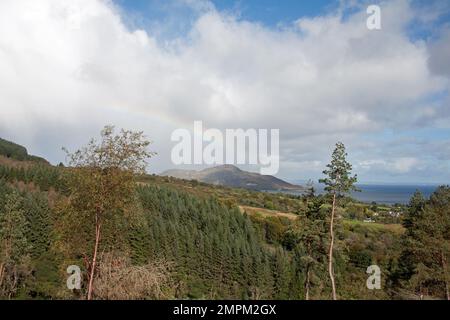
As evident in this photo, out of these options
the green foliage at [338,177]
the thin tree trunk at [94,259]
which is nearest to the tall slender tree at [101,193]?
the thin tree trunk at [94,259]

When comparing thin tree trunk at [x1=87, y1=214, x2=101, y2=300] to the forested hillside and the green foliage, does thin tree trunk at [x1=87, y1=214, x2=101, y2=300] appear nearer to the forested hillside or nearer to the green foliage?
the forested hillside

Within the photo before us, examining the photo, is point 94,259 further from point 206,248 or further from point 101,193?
point 206,248

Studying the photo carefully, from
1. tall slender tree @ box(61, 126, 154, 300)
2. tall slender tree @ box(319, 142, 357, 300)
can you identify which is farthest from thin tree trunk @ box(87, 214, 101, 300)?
tall slender tree @ box(319, 142, 357, 300)

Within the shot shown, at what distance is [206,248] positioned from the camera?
7738 centimetres

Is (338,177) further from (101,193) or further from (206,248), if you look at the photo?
(206,248)

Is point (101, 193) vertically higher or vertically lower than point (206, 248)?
higher

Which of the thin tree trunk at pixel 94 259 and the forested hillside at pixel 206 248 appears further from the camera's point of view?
the forested hillside at pixel 206 248

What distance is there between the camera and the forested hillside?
50.0 ft

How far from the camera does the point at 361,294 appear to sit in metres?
21.5

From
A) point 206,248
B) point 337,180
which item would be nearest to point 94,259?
point 337,180

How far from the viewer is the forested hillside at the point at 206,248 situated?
15234 mm

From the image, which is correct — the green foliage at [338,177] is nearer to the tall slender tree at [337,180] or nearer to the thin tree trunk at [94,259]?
the tall slender tree at [337,180]

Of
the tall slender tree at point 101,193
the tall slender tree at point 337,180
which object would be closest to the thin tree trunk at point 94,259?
the tall slender tree at point 101,193

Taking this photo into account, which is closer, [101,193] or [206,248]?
[101,193]
